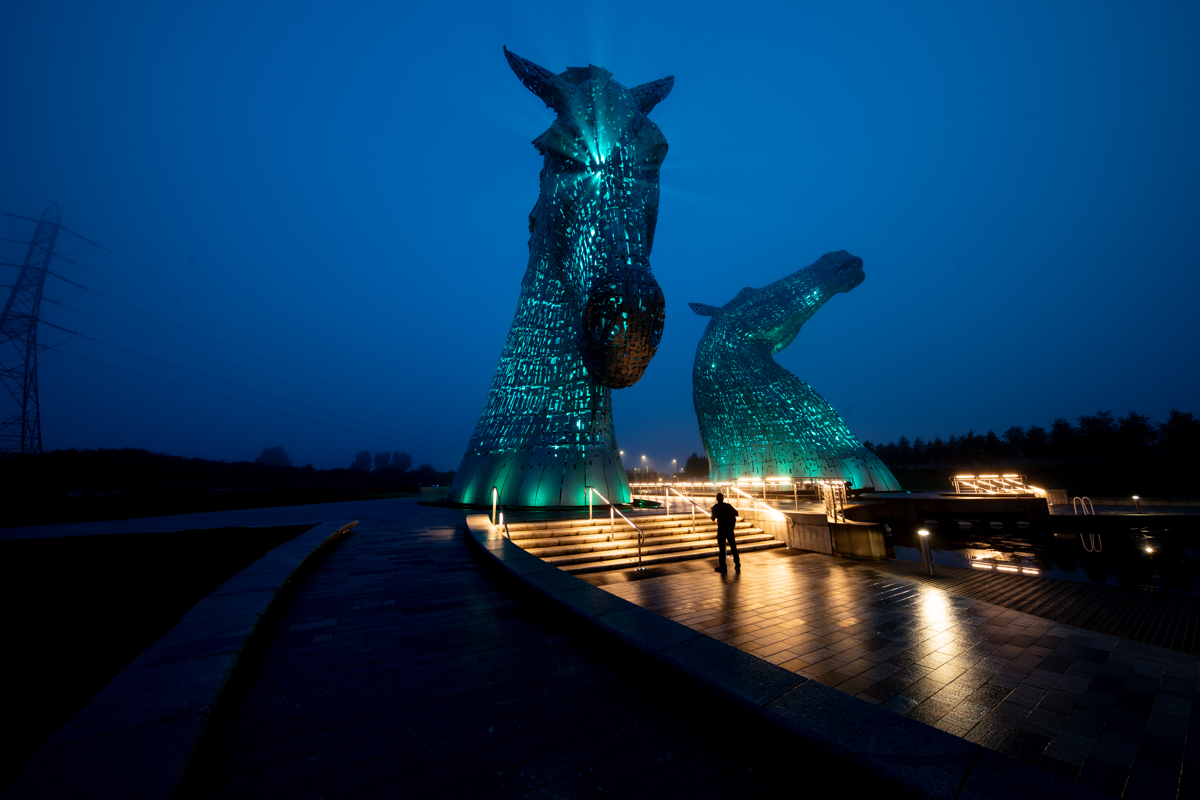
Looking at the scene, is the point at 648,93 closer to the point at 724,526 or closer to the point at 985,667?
the point at 724,526

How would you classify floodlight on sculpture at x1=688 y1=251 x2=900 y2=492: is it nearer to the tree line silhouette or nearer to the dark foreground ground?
the dark foreground ground

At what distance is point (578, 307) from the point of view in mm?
13648

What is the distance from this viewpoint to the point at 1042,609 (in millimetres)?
5840

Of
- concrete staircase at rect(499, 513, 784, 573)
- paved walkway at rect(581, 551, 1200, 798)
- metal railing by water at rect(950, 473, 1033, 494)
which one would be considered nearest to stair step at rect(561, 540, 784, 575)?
concrete staircase at rect(499, 513, 784, 573)

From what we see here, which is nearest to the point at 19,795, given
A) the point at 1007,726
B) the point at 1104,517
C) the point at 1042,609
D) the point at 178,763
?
the point at 178,763

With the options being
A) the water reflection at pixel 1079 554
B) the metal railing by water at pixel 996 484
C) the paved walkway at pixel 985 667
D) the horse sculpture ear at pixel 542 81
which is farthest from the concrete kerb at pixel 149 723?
the metal railing by water at pixel 996 484

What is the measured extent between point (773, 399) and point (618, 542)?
17.2m

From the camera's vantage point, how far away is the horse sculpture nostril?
35.7 ft

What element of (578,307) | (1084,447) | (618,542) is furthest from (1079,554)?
(1084,447)

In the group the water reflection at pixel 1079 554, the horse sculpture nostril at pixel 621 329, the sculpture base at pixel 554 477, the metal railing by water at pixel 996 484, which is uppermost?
the horse sculpture nostril at pixel 621 329

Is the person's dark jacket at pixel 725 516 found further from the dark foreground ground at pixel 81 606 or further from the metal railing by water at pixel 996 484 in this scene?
the metal railing by water at pixel 996 484

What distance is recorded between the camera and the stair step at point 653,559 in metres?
8.02

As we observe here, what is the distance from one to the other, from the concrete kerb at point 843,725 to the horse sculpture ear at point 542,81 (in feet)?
47.7

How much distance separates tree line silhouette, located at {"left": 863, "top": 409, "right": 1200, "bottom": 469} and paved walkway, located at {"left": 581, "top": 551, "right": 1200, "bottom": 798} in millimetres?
49356
